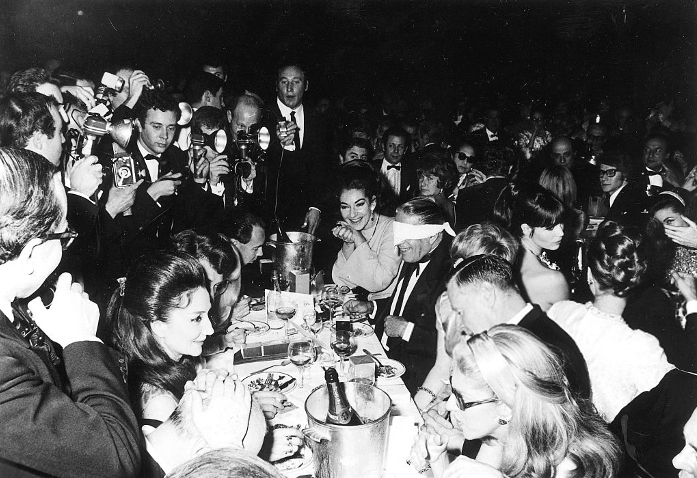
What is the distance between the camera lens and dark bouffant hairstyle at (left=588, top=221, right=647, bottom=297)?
6.82 feet

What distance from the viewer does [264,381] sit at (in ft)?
5.76

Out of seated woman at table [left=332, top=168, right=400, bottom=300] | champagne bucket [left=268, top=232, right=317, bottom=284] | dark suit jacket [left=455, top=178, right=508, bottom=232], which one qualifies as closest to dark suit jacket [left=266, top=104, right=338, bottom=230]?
seated woman at table [left=332, top=168, right=400, bottom=300]

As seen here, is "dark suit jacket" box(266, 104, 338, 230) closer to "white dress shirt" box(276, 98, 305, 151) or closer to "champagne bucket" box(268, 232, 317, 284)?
"white dress shirt" box(276, 98, 305, 151)

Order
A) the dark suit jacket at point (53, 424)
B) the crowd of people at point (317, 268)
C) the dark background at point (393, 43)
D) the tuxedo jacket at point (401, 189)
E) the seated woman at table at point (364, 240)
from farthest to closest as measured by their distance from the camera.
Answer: the tuxedo jacket at point (401, 189) → the dark background at point (393, 43) → the seated woman at table at point (364, 240) → the crowd of people at point (317, 268) → the dark suit jacket at point (53, 424)

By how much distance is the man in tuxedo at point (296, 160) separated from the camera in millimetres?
3697

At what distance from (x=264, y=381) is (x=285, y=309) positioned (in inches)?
20.6

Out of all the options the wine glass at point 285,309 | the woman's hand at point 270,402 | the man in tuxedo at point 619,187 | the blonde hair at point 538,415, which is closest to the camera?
the blonde hair at point 538,415

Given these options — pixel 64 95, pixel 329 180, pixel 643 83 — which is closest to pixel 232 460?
pixel 64 95

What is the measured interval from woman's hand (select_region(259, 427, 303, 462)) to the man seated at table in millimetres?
1045

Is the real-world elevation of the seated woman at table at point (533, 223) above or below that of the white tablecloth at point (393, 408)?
above

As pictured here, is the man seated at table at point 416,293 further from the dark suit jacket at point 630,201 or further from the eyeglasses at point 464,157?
the dark suit jacket at point 630,201

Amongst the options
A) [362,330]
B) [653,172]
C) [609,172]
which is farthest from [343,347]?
[653,172]

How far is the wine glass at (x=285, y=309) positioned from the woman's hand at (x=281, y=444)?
0.82 meters

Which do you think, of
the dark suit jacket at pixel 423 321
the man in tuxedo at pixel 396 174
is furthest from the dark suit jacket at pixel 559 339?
the man in tuxedo at pixel 396 174
